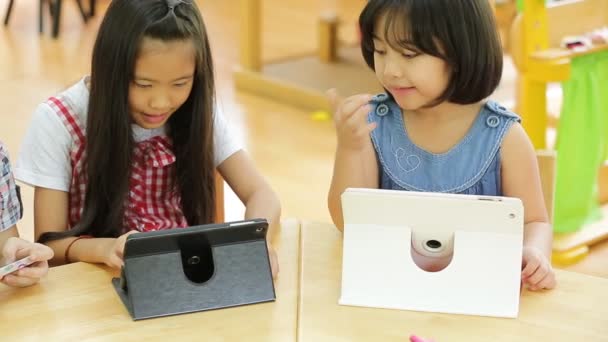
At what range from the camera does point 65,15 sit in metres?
6.00

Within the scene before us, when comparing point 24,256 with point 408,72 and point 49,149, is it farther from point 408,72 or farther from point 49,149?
point 408,72

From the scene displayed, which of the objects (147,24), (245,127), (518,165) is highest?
(147,24)

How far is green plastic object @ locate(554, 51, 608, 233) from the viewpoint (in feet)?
9.37

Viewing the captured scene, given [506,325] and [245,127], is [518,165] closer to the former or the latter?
[506,325]

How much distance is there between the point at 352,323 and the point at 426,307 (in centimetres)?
11

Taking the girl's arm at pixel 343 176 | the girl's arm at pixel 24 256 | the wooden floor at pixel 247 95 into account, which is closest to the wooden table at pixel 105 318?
the girl's arm at pixel 24 256


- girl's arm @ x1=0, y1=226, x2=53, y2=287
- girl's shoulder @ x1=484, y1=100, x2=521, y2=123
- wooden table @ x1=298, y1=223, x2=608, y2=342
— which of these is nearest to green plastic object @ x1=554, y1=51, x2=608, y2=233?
girl's shoulder @ x1=484, y1=100, x2=521, y2=123

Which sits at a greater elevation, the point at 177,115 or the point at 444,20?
the point at 444,20

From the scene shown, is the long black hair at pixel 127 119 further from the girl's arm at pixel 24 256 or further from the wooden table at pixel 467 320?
the wooden table at pixel 467 320

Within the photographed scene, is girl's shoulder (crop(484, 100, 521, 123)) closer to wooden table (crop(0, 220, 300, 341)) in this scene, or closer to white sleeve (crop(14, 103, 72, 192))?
wooden table (crop(0, 220, 300, 341))

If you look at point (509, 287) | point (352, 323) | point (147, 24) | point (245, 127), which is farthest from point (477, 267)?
point (245, 127)

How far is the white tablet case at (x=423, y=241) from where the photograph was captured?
51.7 inches

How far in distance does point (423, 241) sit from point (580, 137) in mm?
1676

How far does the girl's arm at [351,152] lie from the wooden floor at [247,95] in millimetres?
1373
